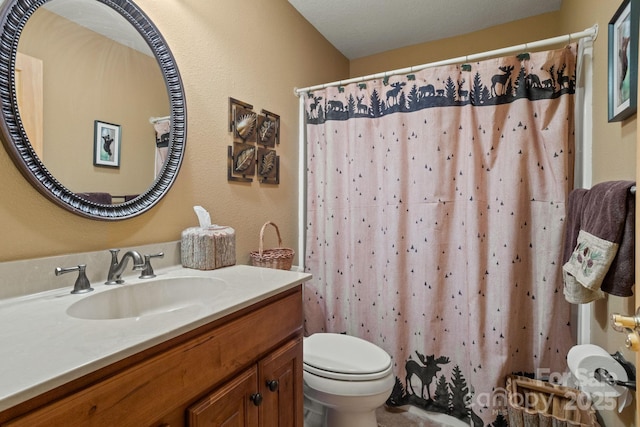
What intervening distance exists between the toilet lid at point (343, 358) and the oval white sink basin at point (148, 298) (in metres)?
0.63

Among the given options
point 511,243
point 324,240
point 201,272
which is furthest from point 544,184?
point 201,272

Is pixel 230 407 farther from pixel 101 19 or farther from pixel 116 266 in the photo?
pixel 101 19

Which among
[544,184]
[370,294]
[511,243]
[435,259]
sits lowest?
[370,294]

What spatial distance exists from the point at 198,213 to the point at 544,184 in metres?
1.62

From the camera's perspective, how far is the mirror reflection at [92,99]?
0.94m

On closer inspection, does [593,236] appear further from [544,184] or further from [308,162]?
[308,162]

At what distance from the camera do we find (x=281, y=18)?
6.35 feet

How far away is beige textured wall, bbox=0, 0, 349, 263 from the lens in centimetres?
94

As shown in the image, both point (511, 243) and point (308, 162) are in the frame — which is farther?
point (308, 162)

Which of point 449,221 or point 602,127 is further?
point 449,221

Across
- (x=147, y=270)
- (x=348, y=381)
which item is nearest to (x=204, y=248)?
(x=147, y=270)

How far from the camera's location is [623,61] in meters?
0.99

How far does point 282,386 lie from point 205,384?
0.36 m

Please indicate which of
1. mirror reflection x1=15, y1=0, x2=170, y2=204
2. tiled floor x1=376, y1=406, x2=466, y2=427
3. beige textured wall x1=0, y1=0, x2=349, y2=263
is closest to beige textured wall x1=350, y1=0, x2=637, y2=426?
tiled floor x1=376, y1=406, x2=466, y2=427
